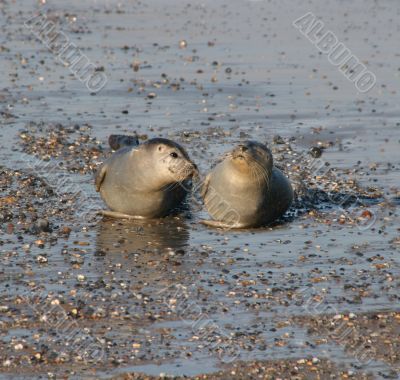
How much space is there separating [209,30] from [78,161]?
968cm

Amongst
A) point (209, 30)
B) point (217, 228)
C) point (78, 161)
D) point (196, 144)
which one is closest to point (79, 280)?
point (217, 228)

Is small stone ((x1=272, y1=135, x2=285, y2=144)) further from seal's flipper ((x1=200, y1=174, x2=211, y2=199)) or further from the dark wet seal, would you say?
seal's flipper ((x1=200, y1=174, x2=211, y2=199))

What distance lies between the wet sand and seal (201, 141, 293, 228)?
16cm

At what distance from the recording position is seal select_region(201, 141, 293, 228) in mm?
10023

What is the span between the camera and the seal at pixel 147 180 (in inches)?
389

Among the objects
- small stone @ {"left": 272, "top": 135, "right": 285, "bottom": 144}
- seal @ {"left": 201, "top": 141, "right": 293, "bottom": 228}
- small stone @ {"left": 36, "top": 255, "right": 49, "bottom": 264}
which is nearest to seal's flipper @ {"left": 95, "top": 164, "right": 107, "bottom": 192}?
seal @ {"left": 201, "top": 141, "right": 293, "bottom": 228}

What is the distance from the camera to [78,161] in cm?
1226

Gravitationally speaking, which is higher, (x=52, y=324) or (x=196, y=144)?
(x=196, y=144)

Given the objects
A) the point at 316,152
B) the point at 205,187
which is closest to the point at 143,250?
the point at 205,187

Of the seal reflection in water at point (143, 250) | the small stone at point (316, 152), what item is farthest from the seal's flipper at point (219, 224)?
the small stone at point (316, 152)

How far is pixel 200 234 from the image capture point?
389 inches

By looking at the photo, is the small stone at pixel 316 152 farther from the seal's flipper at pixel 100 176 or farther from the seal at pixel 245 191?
the seal's flipper at pixel 100 176

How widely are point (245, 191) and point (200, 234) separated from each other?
1.86 ft

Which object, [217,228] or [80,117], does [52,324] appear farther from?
[80,117]
